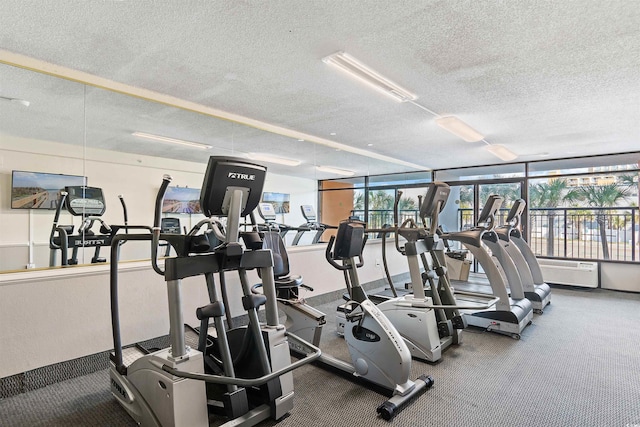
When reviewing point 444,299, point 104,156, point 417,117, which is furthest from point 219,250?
point 417,117

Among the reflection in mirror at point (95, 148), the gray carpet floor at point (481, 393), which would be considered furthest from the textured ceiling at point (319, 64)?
the gray carpet floor at point (481, 393)

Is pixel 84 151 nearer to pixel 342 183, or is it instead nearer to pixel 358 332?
pixel 358 332

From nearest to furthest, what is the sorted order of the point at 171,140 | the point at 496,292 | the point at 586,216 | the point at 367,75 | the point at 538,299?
the point at 367,75, the point at 496,292, the point at 171,140, the point at 538,299, the point at 586,216

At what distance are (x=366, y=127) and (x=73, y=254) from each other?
12.0 ft

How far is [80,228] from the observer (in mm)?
3078

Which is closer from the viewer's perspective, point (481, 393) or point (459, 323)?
point (481, 393)

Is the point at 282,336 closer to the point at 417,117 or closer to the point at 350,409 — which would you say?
the point at 350,409

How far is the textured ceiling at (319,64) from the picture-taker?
6.71 ft

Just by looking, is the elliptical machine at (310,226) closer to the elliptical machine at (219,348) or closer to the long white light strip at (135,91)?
the long white light strip at (135,91)

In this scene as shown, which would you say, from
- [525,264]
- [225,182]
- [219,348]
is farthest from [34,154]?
[525,264]

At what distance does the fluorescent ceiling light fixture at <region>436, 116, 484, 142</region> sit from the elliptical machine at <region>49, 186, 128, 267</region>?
3866 mm

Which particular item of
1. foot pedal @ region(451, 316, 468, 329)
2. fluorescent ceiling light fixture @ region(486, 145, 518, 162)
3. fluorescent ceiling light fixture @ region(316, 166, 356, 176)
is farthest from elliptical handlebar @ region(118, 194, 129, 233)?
fluorescent ceiling light fixture @ region(486, 145, 518, 162)

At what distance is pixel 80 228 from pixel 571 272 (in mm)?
7623

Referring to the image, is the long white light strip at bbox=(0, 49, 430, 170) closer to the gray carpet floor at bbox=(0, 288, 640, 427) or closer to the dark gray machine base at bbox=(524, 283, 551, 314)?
the gray carpet floor at bbox=(0, 288, 640, 427)
